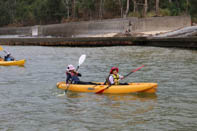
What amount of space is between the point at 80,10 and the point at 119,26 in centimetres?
2997

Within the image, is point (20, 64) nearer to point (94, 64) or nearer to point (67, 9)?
point (94, 64)

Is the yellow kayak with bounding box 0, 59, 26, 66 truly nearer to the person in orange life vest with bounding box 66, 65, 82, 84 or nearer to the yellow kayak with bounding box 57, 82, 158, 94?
the person in orange life vest with bounding box 66, 65, 82, 84

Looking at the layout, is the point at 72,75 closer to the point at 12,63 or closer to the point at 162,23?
the point at 12,63

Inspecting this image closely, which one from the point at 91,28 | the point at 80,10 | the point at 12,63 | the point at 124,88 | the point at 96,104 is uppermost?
the point at 80,10

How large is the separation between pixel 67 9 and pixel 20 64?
53834mm

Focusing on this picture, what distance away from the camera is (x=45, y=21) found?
8631 centimetres

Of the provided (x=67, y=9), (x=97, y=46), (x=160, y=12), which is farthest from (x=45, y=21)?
(x=97, y=46)

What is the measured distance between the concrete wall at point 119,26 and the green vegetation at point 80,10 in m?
3.98

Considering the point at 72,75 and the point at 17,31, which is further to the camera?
the point at 17,31

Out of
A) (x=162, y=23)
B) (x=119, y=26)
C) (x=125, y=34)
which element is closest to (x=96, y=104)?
(x=162, y=23)

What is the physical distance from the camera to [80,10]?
253ft

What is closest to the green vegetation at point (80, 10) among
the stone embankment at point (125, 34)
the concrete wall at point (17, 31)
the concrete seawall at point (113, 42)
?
the stone embankment at point (125, 34)

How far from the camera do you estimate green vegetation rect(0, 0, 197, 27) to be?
2091 inches

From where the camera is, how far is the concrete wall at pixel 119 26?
41.8 metres
